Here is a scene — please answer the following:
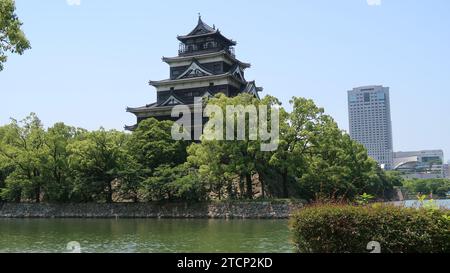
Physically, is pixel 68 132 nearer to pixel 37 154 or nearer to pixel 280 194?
pixel 37 154

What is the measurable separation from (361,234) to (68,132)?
93.0 feet

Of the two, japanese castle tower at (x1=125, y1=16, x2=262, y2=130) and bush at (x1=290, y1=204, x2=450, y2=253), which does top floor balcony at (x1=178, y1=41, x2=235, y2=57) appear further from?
bush at (x1=290, y1=204, x2=450, y2=253)

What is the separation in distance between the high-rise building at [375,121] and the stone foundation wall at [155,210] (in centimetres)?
10924

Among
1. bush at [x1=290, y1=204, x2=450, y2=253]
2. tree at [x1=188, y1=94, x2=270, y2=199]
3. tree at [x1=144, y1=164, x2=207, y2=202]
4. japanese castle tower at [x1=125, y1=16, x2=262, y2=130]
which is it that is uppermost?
japanese castle tower at [x1=125, y1=16, x2=262, y2=130]

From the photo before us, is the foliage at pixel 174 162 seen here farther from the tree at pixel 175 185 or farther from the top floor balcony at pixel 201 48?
the top floor balcony at pixel 201 48

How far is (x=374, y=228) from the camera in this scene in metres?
7.82

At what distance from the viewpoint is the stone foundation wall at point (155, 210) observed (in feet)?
83.9

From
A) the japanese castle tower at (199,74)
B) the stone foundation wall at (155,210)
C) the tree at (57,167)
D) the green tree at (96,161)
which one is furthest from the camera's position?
the japanese castle tower at (199,74)

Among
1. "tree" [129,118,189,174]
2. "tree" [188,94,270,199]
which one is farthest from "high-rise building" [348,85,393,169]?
"tree" [188,94,270,199]

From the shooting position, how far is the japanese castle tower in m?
38.4

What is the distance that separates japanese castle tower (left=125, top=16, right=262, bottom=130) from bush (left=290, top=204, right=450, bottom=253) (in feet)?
97.1

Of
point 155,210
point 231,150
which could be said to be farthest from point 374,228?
point 155,210

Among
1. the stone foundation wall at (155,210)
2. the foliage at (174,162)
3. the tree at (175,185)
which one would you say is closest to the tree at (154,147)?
the foliage at (174,162)
